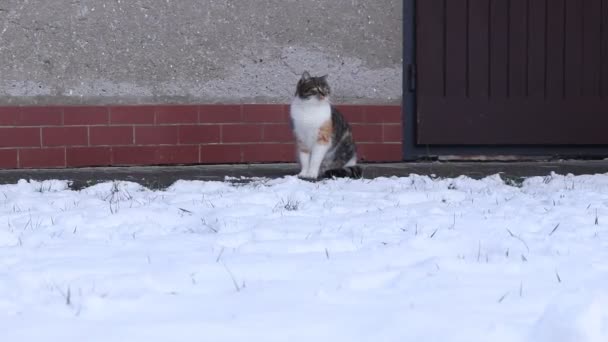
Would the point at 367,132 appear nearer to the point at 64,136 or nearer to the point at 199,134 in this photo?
the point at 199,134

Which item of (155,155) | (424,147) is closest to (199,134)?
(155,155)

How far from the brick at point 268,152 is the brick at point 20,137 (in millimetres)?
1421

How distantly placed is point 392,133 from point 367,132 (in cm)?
20

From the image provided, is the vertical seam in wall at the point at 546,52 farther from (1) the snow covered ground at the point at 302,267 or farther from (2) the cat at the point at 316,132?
(1) the snow covered ground at the point at 302,267

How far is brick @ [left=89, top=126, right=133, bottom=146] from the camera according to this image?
6.32 metres

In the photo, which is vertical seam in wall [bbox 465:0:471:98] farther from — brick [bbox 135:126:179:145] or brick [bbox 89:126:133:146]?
brick [bbox 89:126:133:146]

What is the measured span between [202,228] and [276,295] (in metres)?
1.20

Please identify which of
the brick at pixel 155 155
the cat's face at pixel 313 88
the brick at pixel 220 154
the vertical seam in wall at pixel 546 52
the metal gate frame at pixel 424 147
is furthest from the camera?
the vertical seam in wall at pixel 546 52

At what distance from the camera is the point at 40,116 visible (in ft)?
20.4

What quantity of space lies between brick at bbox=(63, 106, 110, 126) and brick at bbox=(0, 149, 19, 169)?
0.40 metres

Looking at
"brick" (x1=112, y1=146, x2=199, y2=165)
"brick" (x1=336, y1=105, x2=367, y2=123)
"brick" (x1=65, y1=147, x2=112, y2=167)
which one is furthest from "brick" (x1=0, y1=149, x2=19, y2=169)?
"brick" (x1=336, y1=105, x2=367, y2=123)

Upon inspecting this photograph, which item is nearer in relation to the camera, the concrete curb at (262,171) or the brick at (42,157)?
the concrete curb at (262,171)

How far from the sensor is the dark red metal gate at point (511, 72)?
6.88 m

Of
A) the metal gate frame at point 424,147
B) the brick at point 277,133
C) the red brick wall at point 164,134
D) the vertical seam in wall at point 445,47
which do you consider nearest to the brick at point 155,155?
the red brick wall at point 164,134
